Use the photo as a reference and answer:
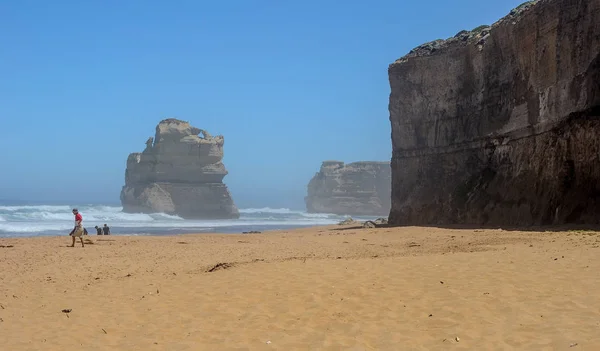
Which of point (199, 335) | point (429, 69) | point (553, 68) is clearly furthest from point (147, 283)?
point (429, 69)

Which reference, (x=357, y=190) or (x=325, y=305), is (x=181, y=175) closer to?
(x=357, y=190)

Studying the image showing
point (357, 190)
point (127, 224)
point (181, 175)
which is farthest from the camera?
point (357, 190)

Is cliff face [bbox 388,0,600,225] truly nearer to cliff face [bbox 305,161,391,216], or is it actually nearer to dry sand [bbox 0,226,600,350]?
dry sand [bbox 0,226,600,350]

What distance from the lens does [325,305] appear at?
7.72 m

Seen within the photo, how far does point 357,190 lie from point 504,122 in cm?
8674

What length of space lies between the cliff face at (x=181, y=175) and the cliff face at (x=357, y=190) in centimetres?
3239

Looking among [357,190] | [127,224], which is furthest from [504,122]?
[357,190]

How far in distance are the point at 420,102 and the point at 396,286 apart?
2561 centimetres

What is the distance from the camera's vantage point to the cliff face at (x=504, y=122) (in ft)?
61.6

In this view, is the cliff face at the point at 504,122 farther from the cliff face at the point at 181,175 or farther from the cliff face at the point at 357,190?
the cliff face at the point at 357,190

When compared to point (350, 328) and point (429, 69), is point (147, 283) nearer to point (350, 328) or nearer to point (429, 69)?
point (350, 328)

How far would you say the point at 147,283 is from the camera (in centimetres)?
1033

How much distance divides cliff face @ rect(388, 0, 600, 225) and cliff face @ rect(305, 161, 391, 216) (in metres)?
75.3

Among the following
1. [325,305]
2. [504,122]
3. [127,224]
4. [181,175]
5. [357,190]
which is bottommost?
[127,224]
